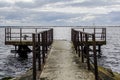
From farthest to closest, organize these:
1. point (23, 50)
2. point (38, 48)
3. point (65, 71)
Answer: point (23, 50) < point (65, 71) < point (38, 48)

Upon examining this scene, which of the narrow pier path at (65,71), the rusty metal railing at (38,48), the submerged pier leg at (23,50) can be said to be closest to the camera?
the rusty metal railing at (38,48)

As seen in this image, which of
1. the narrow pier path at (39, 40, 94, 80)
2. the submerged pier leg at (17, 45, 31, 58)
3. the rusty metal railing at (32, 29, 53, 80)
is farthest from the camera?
the submerged pier leg at (17, 45, 31, 58)

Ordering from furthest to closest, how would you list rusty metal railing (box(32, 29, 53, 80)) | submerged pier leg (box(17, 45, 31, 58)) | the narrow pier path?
submerged pier leg (box(17, 45, 31, 58)) → the narrow pier path → rusty metal railing (box(32, 29, 53, 80))

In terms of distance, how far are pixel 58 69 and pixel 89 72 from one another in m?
1.32

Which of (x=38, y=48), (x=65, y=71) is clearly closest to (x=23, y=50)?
(x=65, y=71)

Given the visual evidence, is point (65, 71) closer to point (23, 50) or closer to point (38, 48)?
point (38, 48)

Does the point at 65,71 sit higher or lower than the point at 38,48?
lower

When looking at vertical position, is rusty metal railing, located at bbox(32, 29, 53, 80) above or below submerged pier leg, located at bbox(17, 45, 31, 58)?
above

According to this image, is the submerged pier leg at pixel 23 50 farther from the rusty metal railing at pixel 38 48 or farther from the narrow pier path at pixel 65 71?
the narrow pier path at pixel 65 71

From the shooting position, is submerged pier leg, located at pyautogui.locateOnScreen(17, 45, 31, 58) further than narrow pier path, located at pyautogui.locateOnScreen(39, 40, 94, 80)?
Yes

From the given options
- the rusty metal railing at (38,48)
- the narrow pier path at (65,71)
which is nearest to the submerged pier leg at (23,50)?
the rusty metal railing at (38,48)

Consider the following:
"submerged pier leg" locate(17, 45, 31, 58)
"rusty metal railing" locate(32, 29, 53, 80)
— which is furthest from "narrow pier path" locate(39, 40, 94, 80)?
"submerged pier leg" locate(17, 45, 31, 58)

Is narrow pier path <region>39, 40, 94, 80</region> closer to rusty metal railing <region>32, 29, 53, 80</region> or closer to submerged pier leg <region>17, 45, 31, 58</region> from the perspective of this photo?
rusty metal railing <region>32, 29, 53, 80</region>

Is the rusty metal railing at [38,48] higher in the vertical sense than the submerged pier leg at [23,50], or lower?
higher
